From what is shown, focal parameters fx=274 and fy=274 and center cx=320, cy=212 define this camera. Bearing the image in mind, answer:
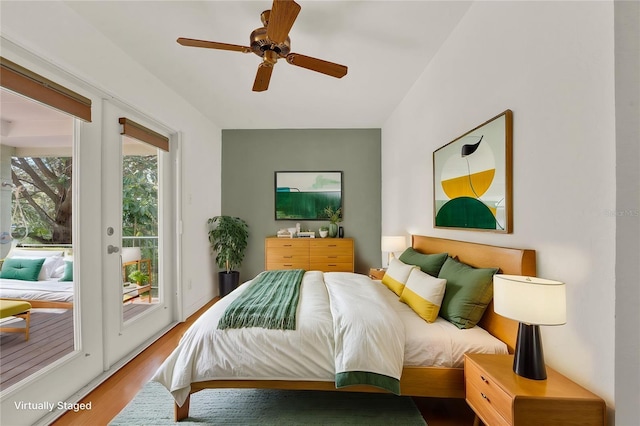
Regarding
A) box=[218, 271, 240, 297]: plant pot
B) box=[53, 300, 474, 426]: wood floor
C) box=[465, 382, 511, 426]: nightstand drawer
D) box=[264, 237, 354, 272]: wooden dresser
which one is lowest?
box=[53, 300, 474, 426]: wood floor

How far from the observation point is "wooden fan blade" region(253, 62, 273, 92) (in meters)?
2.03

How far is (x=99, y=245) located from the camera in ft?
7.06

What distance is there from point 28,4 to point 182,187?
1.91 metres

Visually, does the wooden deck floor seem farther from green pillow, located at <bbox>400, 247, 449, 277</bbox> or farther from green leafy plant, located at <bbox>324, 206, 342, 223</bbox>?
green leafy plant, located at <bbox>324, 206, 342, 223</bbox>

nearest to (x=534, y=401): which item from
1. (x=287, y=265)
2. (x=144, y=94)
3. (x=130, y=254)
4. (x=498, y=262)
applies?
(x=498, y=262)

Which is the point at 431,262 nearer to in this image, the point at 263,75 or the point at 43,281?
the point at 263,75

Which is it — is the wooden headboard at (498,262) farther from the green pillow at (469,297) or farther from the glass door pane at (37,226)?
the glass door pane at (37,226)

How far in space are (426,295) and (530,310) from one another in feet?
2.39

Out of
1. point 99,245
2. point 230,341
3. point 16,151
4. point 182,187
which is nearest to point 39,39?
point 16,151

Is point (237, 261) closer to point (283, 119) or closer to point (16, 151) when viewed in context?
point (283, 119)

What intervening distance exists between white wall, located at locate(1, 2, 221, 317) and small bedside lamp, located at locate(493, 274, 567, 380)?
9.42ft

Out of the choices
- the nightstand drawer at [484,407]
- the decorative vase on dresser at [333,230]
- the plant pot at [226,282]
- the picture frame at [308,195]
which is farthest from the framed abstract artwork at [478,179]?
the plant pot at [226,282]

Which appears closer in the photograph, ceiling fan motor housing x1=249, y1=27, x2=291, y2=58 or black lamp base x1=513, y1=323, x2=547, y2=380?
black lamp base x1=513, y1=323, x2=547, y2=380

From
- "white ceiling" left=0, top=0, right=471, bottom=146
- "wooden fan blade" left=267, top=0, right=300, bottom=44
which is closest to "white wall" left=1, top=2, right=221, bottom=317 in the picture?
"white ceiling" left=0, top=0, right=471, bottom=146
